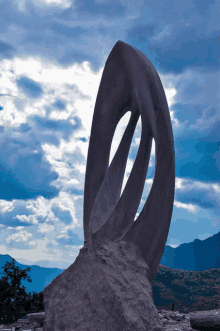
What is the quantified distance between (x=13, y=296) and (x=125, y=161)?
6401mm

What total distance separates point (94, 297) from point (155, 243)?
1.85 meters

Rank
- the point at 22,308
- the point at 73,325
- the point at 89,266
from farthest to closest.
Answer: the point at 22,308
the point at 89,266
the point at 73,325

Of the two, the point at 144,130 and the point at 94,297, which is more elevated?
the point at 144,130

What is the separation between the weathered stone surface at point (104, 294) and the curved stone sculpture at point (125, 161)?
20.2 inches

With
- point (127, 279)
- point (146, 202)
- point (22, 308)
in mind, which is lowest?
point (22, 308)

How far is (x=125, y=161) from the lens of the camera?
322 inches

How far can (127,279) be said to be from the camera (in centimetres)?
543

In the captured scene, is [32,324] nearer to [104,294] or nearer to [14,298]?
[14,298]

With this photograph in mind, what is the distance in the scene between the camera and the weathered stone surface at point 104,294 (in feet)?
16.2

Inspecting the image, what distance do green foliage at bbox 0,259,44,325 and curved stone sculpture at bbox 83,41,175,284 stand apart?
4862mm

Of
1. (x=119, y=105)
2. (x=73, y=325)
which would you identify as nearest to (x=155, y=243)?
(x=73, y=325)

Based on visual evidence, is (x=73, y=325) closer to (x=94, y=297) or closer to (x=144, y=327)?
(x=94, y=297)

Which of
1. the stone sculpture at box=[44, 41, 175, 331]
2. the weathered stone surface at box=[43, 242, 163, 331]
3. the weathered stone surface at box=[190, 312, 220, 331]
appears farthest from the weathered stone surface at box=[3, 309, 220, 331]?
the weathered stone surface at box=[43, 242, 163, 331]

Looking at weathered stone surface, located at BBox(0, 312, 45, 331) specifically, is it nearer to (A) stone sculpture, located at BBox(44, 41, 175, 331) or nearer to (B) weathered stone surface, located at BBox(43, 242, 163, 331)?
(A) stone sculpture, located at BBox(44, 41, 175, 331)
